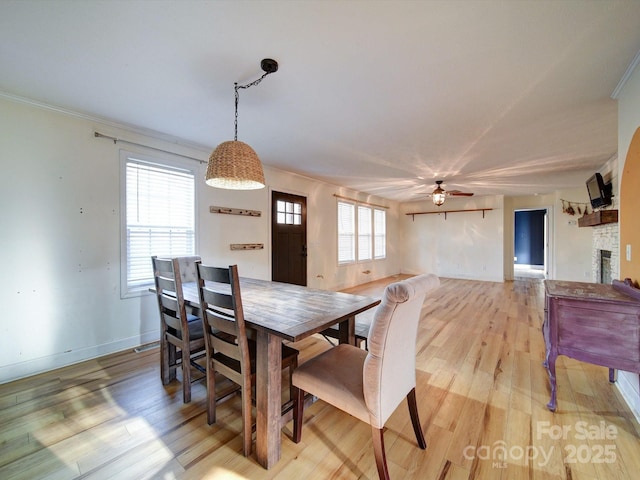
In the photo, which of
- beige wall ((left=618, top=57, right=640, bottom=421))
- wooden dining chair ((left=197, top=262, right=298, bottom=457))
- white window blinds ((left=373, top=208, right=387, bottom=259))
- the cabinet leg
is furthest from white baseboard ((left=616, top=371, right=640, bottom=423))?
white window blinds ((left=373, top=208, right=387, bottom=259))

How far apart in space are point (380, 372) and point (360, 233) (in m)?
5.63

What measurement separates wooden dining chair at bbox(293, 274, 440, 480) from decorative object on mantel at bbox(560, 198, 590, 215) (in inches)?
285

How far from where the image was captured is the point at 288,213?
4793 mm

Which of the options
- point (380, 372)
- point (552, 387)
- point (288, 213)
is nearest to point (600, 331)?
point (552, 387)

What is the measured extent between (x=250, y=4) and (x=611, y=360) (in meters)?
3.08

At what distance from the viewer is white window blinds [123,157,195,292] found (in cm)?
290

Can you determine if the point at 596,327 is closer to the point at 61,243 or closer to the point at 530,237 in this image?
the point at 61,243

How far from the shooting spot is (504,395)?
2.00 meters

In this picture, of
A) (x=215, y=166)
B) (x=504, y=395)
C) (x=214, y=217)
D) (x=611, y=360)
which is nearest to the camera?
(x=611, y=360)

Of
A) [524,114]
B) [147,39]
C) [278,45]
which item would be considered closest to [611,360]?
[524,114]

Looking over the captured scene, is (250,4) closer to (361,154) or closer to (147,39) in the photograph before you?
(147,39)

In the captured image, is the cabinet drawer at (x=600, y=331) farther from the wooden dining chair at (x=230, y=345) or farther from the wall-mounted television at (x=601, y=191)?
the wall-mounted television at (x=601, y=191)

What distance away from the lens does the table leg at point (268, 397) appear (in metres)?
1.36

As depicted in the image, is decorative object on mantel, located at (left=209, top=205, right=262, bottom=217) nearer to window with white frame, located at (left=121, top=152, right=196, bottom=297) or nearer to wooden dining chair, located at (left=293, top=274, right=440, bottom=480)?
window with white frame, located at (left=121, top=152, right=196, bottom=297)
